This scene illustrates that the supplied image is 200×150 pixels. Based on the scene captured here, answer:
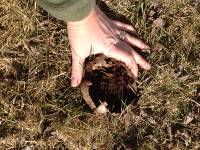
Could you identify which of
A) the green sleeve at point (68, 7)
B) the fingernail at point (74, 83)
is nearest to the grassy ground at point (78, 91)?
the fingernail at point (74, 83)

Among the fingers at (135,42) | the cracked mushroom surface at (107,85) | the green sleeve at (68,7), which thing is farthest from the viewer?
the fingers at (135,42)

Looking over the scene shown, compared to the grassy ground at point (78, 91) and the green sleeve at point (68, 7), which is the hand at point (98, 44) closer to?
the grassy ground at point (78, 91)

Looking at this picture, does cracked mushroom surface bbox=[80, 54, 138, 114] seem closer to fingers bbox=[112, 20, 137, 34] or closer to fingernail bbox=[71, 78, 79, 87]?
fingernail bbox=[71, 78, 79, 87]

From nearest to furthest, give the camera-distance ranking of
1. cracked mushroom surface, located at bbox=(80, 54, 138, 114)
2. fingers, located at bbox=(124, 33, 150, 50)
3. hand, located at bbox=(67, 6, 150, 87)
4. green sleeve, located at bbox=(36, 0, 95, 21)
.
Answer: green sleeve, located at bbox=(36, 0, 95, 21) < hand, located at bbox=(67, 6, 150, 87) < cracked mushroom surface, located at bbox=(80, 54, 138, 114) < fingers, located at bbox=(124, 33, 150, 50)

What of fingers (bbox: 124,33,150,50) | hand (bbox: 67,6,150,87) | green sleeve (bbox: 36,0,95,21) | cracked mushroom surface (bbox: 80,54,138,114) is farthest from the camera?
fingers (bbox: 124,33,150,50)

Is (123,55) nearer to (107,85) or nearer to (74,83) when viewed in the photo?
(107,85)

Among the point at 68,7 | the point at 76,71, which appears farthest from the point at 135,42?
the point at 68,7

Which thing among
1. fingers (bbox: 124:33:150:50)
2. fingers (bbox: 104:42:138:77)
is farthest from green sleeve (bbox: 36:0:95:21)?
fingers (bbox: 124:33:150:50)
